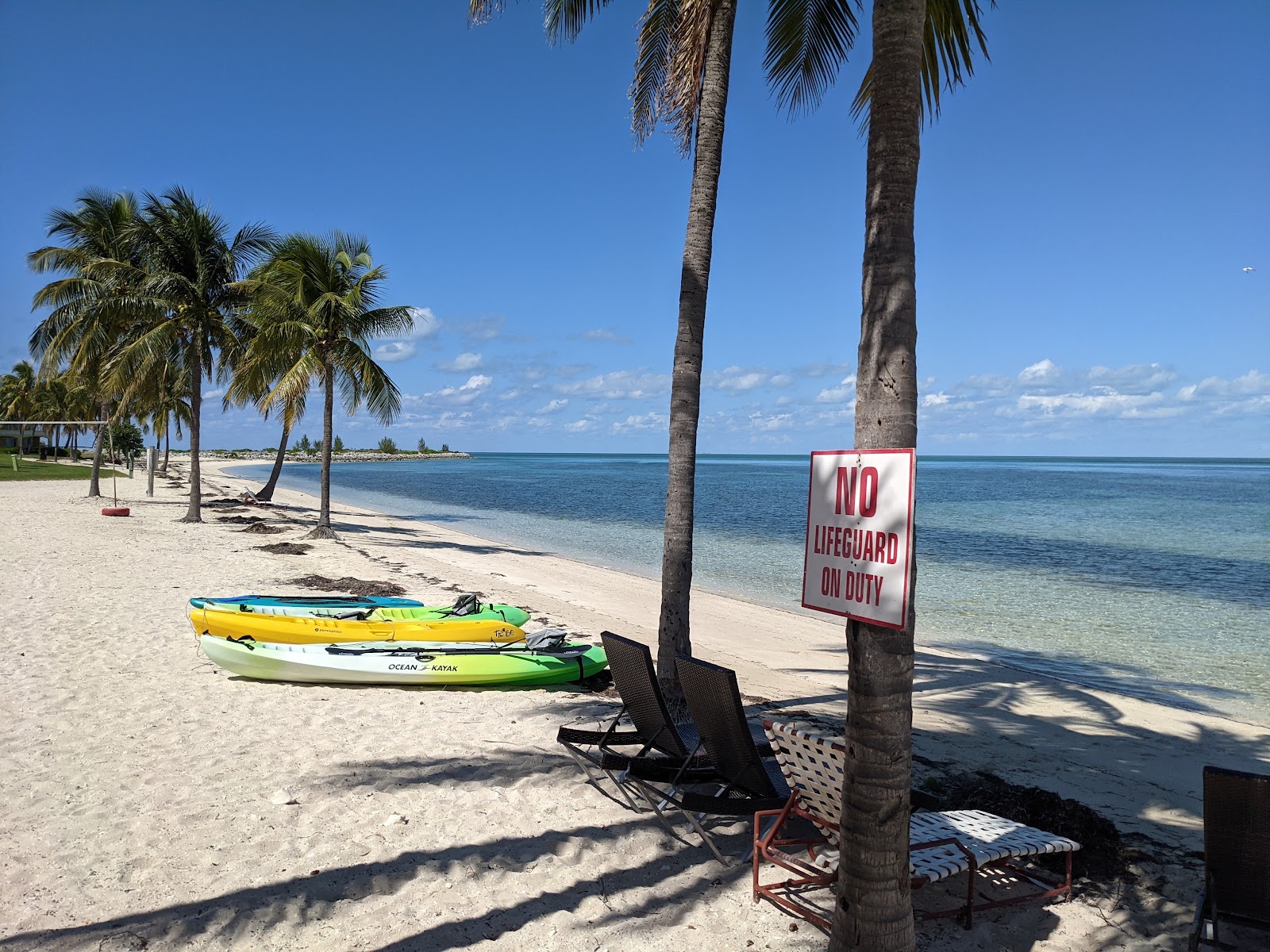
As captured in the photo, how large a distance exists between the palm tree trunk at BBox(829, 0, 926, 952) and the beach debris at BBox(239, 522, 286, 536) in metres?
19.6

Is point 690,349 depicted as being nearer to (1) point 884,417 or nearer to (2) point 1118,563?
(1) point 884,417

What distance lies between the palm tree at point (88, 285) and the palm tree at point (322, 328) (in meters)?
5.62

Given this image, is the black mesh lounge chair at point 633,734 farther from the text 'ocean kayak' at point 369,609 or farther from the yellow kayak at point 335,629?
the text 'ocean kayak' at point 369,609

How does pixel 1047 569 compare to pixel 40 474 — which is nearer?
pixel 1047 569

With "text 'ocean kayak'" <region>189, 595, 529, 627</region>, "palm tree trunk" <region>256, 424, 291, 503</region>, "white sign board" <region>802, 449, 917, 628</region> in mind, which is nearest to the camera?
"white sign board" <region>802, 449, 917, 628</region>

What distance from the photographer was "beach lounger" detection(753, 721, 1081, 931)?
140 inches

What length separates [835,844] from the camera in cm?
398

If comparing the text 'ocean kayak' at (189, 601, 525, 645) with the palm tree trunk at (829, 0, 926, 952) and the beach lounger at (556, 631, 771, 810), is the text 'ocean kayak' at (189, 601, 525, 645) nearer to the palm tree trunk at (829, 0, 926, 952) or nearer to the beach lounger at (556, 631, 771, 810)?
the beach lounger at (556, 631, 771, 810)

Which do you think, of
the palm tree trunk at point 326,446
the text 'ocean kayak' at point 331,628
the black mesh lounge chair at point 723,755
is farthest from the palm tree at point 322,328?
the black mesh lounge chair at point 723,755

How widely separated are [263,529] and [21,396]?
2718 inches

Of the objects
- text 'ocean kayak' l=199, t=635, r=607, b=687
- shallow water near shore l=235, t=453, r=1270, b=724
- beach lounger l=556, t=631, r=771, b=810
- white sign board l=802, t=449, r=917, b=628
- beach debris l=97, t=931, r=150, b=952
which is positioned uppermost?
white sign board l=802, t=449, r=917, b=628

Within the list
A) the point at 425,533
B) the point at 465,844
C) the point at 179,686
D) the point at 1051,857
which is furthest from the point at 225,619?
the point at 425,533

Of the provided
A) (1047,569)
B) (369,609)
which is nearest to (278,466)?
(369,609)

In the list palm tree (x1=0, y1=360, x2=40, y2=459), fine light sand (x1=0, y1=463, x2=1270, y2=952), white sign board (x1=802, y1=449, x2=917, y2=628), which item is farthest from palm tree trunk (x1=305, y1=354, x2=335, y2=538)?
palm tree (x1=0, y1=360, x2=40, y2=459)
